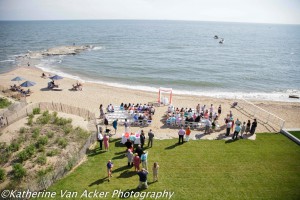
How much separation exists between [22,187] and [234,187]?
10827mm

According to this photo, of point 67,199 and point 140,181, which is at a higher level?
point 140,181

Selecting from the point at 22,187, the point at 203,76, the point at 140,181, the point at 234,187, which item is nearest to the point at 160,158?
the point at 140,181

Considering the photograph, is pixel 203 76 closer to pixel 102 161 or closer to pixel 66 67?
pixel 66 67

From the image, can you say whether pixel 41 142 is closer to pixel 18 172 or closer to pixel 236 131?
pixel 18 172

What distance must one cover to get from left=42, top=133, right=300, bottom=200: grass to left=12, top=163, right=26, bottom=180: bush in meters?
1.90

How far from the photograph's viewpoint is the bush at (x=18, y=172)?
1158cm

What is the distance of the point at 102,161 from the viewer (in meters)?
13.4

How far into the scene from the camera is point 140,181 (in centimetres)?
1099

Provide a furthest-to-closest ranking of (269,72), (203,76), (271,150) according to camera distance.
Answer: (269,72) → (203,76) → (271,150)

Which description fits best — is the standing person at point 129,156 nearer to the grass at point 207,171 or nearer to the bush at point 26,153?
the grass at point 207,171

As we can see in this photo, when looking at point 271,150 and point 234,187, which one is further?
point 271,150

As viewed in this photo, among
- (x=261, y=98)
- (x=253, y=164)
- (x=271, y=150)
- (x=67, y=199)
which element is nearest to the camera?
(x=67, y=199)

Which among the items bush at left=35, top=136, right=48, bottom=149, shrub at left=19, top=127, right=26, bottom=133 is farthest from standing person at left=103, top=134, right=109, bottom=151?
shrub at left=19, top=127, right=26, bottom=133

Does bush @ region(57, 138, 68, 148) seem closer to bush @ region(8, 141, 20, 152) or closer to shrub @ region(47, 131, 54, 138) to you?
shrub @ region(47, 131, 54, 138)
